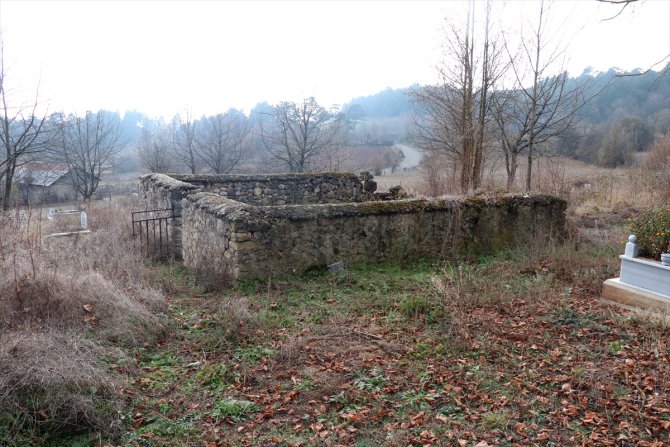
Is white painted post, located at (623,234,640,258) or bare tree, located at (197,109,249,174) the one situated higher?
bare tree, located at (197,109,249,174)

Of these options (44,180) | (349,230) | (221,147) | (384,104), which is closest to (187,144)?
(221,147)

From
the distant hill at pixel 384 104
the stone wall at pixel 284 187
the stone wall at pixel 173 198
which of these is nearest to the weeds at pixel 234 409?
the stone wall at pixel 173 198

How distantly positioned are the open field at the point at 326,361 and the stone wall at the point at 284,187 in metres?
5.83

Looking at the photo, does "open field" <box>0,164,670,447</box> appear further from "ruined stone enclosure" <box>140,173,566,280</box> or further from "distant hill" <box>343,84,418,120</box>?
"distant hill" <box>343,84,418,120</box>

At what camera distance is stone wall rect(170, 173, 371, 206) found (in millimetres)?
12586

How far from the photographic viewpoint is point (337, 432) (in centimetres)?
340

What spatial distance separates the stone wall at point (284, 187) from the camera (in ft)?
41.3

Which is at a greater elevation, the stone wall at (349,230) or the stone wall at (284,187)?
the stone wall at (284,187)

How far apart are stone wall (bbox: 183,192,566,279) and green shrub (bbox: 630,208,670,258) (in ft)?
7.33

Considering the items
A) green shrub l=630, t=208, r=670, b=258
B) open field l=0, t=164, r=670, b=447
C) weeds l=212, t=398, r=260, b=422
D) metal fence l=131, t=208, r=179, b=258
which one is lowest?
weeds l=212, t=398, r=260, b=422

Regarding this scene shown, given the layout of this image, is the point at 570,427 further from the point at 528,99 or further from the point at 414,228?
the point at 528,99

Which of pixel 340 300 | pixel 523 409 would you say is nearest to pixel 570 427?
pixel 523 409

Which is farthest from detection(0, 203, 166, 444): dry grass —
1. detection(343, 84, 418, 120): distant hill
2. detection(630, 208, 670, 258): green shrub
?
detection(343, 84, 418, 120): distant hill

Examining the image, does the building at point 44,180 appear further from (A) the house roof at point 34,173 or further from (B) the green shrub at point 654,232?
(B) the green shrub at point 654,232
